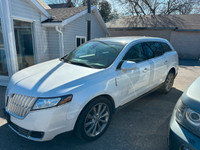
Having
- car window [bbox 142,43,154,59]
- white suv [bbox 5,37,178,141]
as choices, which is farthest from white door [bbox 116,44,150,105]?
car window [bbox 142,43,154,59]

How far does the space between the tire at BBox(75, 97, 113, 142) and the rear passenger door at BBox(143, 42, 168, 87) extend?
5.52ft

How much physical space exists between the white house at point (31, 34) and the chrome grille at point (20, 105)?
364 centimetres

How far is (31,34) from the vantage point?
666 centimetres

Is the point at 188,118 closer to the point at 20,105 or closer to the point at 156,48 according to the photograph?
the point at 20,105

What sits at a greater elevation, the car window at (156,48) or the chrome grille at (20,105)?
the car window at (156,48)

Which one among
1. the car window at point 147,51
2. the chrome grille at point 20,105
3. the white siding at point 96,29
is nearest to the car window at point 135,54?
the car window at point 147,51

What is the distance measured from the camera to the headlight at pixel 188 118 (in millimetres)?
1563

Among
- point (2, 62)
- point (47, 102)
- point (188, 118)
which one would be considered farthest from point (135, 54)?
point (2, 62)

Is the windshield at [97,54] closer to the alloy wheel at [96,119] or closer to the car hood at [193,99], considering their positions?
the alloy wheel at [96,119]

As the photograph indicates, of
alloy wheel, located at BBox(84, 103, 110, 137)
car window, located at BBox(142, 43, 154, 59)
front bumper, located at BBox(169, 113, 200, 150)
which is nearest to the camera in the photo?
front bumper, located at BBox(169, 113, 200, 150)

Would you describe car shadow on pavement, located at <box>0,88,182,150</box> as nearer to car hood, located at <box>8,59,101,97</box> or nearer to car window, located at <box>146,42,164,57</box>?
car hood, located at <box>8,59,101,97</box>

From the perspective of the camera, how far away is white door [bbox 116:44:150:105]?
2744 mm

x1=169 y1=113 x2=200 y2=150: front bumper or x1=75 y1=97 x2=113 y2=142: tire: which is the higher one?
x1=169 y1=113 x2=200 y2=150: front bumper

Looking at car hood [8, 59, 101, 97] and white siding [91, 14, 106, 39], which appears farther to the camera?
white siding [91, 14, 106, 39]
